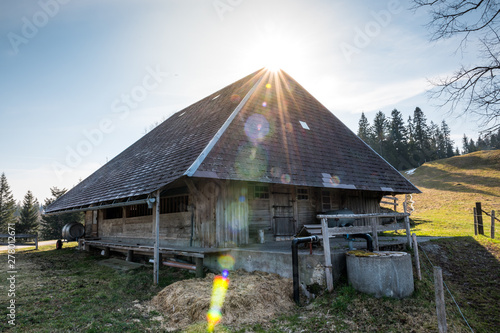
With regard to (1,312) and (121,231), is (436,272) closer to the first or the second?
(1,312)

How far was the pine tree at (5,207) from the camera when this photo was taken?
41500 millimetres

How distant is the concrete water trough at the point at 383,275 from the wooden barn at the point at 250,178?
428 cm

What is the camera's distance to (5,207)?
43.1m

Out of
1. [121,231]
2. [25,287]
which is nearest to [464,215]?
[121,231]

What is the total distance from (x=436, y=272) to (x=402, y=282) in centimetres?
187

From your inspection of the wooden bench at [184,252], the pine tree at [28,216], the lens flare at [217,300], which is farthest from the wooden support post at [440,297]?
the pine tree at [28,216]

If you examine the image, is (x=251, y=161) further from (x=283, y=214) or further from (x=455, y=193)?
(x=455, y=193)

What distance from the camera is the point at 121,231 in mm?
15117

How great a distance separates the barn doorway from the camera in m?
11.0

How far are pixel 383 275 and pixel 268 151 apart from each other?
6.00 m

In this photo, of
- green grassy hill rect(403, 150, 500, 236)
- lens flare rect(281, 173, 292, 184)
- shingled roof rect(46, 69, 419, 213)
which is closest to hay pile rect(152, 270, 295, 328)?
shingled roof rect(46, 69, 419, 213)

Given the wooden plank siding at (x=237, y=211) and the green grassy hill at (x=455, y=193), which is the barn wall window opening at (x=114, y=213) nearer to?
the wooden plank siding at (x=237, y=211)

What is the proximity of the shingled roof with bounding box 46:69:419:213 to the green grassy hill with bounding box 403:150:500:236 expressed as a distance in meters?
5.10

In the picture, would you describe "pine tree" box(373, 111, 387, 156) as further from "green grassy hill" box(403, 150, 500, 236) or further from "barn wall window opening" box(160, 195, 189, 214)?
"barn wall window opening" box(160, 195, 189, 214)
